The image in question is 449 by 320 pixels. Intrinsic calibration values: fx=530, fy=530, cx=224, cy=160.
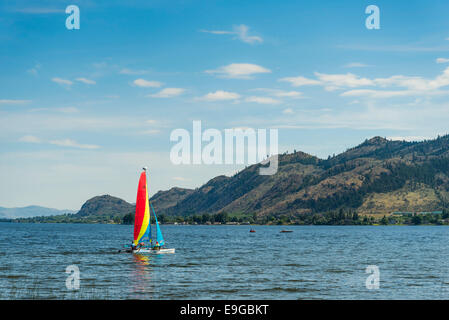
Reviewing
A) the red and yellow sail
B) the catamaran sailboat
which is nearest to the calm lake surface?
the catamaran sailboat

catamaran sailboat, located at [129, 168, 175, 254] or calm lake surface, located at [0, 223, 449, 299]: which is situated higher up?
catamaran sailboat, located at [129, 168, 175, 254]

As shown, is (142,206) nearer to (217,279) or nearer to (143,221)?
(143,221)

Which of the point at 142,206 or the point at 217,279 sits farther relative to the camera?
the point at 142,206

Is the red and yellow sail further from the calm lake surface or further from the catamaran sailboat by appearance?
the calm lake surface

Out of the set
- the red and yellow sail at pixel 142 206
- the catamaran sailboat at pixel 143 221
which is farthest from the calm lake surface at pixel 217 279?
the red and yellow sail at pixel 142 206

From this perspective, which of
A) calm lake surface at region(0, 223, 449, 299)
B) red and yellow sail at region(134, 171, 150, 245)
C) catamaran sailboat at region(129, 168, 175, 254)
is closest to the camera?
calm lake surface at region(0, 223, 449, 299)

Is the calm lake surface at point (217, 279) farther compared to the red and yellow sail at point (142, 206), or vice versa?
the red and yellow sail at point (142, 206)

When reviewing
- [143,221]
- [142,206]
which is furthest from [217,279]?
[143,221]

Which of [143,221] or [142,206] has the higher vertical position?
[142,206]

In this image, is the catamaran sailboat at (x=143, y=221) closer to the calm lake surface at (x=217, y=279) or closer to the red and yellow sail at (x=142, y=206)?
the red and yellow sail at (x=142, y=206)

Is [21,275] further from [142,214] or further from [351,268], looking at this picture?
[351,268]
